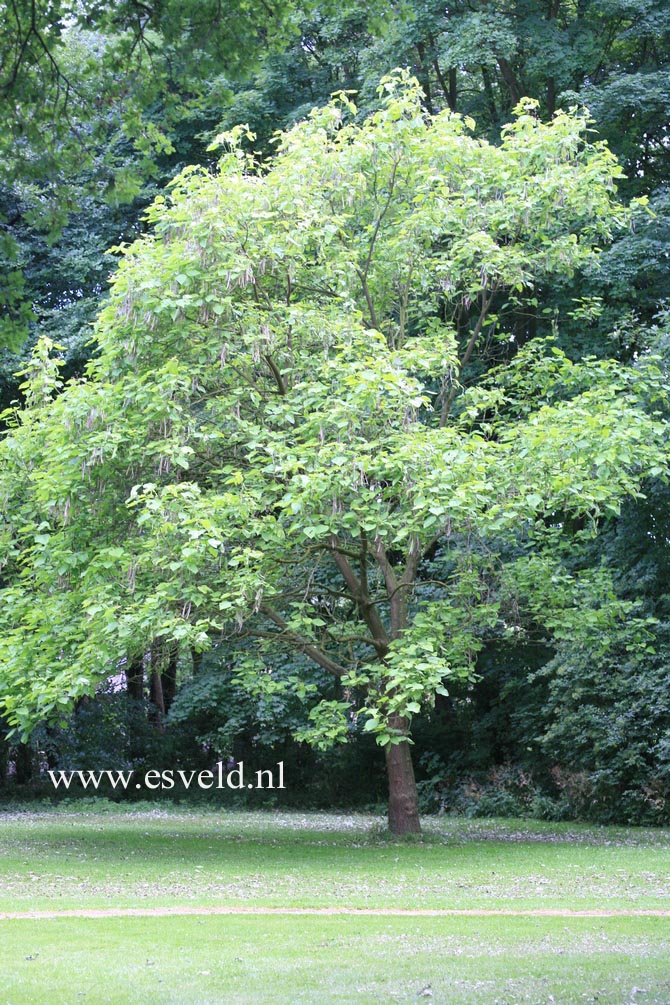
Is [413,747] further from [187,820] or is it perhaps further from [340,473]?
[340,473]

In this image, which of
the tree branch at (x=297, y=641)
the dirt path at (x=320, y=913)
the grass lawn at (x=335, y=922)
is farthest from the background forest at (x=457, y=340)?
the dirt path at (x=320, y=913)

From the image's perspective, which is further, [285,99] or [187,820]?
[285,99]

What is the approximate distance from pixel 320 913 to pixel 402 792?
6618 mm

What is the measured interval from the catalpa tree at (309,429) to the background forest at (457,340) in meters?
0.25

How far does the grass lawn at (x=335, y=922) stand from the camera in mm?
7215

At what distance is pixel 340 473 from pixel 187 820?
12.5 metres

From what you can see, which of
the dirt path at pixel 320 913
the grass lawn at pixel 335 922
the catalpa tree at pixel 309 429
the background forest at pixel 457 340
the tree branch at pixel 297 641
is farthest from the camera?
the tree branch at pixel 297 641

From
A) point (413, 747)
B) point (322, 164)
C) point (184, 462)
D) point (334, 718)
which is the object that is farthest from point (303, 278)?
point (413, 747)

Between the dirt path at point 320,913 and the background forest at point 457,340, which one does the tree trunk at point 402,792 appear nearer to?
the background forest at point 457,340

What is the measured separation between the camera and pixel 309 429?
44.6 feet

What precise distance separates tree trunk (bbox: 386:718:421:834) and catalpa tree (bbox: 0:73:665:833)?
0.16 ft

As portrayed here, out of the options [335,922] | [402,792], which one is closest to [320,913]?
[335,922]

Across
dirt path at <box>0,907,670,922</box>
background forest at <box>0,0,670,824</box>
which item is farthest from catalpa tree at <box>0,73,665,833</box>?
dirt path at <box>0,907,670,922</box>

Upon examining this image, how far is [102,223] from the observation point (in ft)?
86.8
